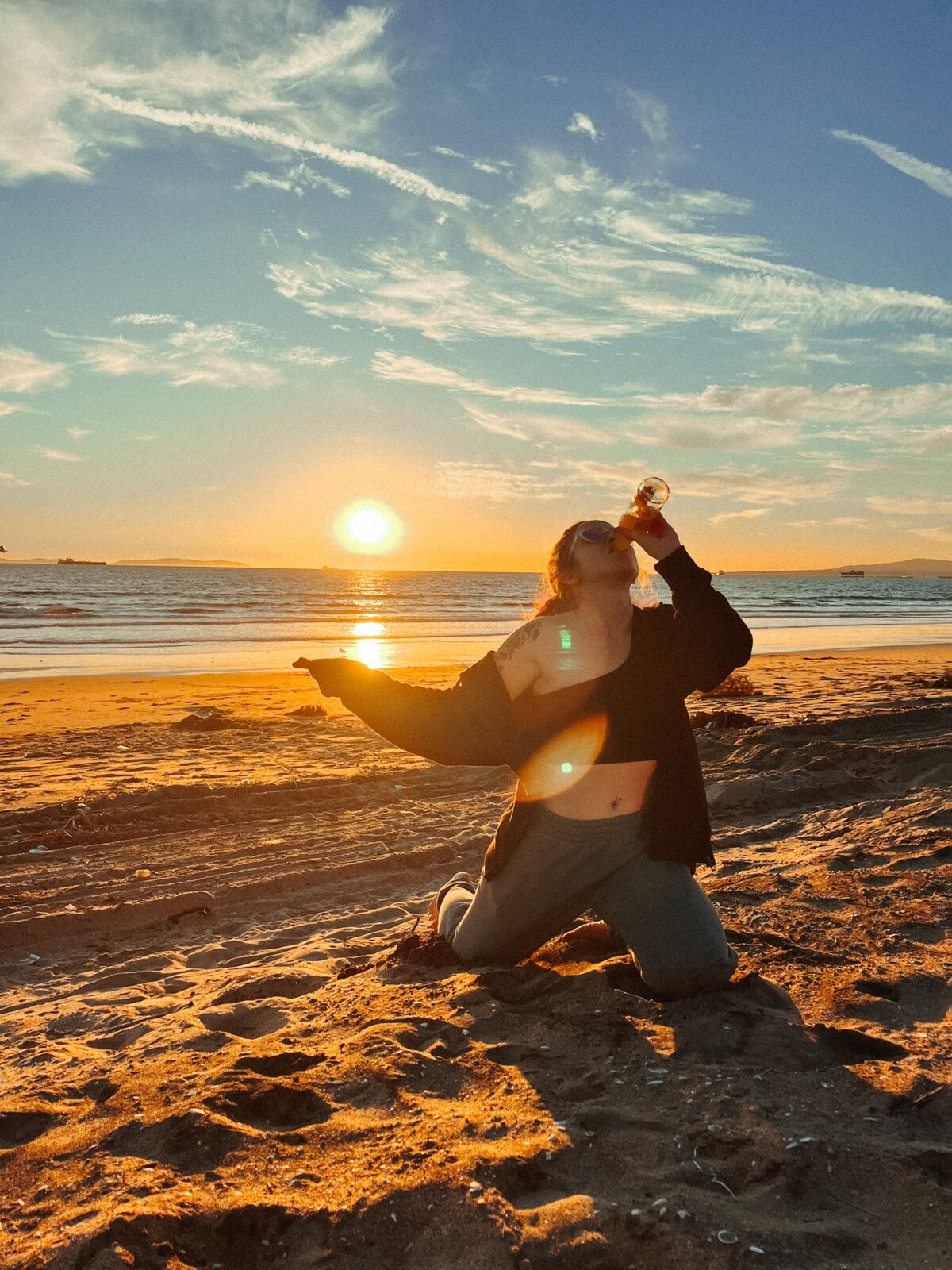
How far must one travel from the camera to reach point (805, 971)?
3.65 m

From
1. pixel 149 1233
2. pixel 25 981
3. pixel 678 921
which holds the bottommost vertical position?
pixel 25 981

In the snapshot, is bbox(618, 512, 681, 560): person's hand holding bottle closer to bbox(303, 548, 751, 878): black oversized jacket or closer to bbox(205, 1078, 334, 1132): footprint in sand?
bbox(303, 548, 751, 878): black oversized jacket

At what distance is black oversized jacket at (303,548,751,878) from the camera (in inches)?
137

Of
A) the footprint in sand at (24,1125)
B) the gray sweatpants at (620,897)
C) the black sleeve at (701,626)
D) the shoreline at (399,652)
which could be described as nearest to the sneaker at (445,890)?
the gray sweatpants at (620,897)

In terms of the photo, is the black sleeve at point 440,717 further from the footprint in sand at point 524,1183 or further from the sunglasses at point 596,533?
the footprint in sand at point 524,1183

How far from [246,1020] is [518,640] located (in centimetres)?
200

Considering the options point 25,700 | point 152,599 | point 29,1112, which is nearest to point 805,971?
point 29,1112

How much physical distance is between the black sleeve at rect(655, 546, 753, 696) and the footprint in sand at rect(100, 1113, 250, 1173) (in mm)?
2249

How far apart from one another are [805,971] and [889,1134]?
Answer: 1.16 meters

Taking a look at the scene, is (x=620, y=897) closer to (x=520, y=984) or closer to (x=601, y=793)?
(x=601, y=793)

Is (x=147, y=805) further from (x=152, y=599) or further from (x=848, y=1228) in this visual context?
(x=152, y=599)

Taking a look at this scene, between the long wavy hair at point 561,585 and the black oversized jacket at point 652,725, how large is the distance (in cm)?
24

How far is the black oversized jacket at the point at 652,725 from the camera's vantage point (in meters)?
3.48

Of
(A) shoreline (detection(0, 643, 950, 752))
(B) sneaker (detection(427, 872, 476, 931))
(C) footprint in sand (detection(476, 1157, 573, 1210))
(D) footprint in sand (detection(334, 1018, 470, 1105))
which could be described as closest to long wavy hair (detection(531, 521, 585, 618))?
(B) sneaker (detection(427, 872, 476, 931))
